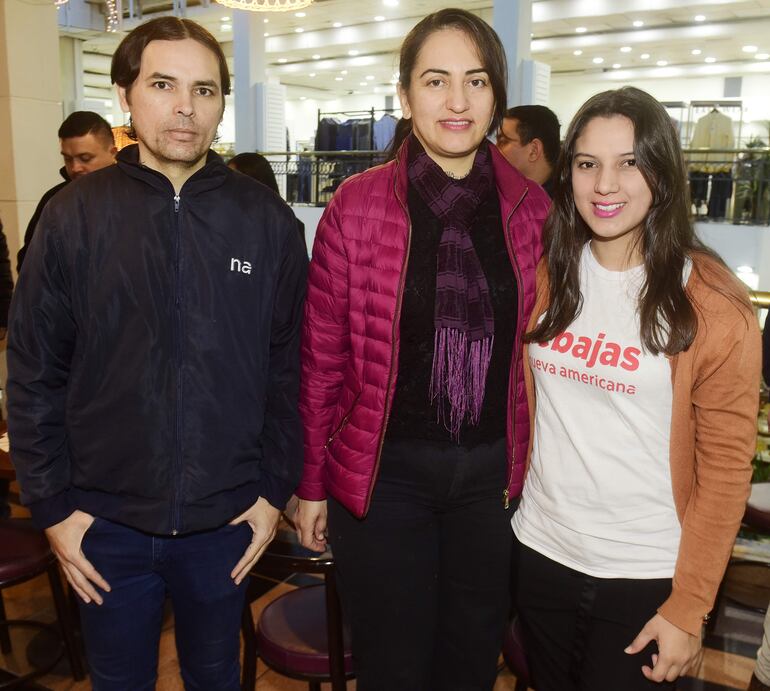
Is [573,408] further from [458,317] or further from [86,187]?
[86,187]

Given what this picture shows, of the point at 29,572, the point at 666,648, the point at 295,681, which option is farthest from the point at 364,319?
the point at 295,681

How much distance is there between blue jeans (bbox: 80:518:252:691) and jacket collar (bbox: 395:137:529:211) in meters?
0.78

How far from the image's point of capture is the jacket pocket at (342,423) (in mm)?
1545

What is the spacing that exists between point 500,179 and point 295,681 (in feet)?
5.86

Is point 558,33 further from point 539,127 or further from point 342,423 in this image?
point 342,423

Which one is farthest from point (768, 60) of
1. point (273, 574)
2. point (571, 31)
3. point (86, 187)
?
point (86, 187)

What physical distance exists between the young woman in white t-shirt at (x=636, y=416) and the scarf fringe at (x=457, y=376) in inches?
5.4

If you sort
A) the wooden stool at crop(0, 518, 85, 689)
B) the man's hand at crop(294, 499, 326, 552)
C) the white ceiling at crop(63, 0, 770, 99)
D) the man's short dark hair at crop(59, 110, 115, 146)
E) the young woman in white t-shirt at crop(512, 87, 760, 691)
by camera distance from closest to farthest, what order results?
the young woman in white t-shirt at crop(512, 87, 760, 691), the man's hand at crop(294, 499, 326, 552), the wooden stool at crop(0, 518, 85, 689), the man's short dark hair at crop(59, 110, 115, 146), the white ceiling at crop(63, 0, 770, 99)

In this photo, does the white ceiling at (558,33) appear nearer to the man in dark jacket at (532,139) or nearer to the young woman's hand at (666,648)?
the man in dark jacket at (532,139)

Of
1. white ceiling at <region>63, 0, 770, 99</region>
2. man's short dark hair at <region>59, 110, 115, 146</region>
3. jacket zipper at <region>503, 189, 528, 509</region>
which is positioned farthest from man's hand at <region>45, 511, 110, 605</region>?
white ceiling at <region>63, 0, 770, 99</region>

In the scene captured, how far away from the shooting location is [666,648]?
127 centimetres

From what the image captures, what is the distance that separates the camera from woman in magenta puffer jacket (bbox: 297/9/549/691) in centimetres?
150

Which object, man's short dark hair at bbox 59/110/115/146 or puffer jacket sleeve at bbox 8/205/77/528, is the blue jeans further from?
man's short dark hair at bbox 59/110/115/146

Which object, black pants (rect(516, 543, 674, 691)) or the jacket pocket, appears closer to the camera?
black pants (rect(516, 543, 674, 691))
